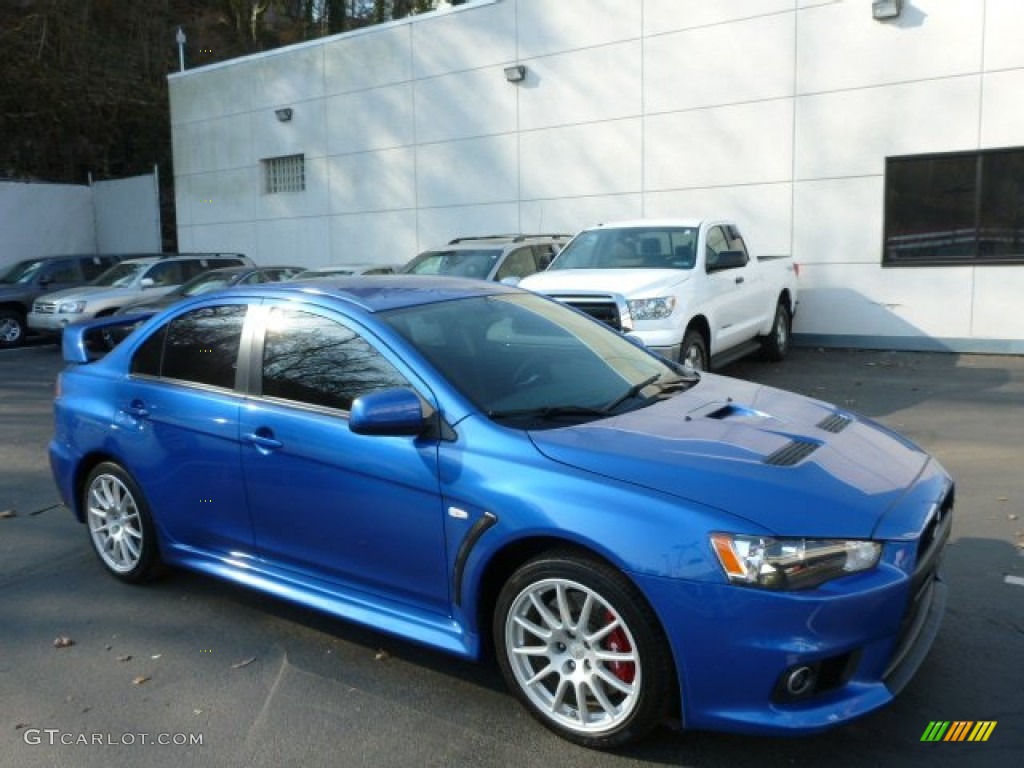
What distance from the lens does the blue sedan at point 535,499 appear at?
2.90m

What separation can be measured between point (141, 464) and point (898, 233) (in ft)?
37.7

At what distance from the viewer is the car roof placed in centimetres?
414

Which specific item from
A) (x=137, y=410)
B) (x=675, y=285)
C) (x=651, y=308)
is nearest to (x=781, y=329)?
(x=675, y=285)

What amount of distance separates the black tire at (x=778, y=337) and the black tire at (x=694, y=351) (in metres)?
2.49

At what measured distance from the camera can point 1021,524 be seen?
544cm

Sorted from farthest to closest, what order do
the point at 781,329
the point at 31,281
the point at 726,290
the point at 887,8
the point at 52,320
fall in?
the point at 31,281 < the point at 52,320 < the point at 887,8 < the point at 781,329 < the point at 726,290

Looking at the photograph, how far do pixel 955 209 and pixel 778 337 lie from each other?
124 inches


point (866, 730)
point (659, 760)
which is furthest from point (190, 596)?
point (866, 730)

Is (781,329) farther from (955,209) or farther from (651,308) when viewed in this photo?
(651,308)

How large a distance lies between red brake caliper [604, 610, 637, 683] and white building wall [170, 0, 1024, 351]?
11180 mm

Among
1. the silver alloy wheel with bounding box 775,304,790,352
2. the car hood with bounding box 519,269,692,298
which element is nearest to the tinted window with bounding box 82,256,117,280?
the car hood with bounding box 519,269,692,298

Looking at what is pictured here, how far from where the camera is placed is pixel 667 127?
14.8m

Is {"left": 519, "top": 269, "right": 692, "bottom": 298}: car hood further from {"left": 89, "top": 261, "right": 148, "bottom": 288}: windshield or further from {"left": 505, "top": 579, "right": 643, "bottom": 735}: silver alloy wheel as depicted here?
{"left": 89, "top": 261, "right": 148, "bottom": 288}: windshield

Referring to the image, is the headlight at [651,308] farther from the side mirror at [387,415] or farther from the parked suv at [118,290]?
the parked suv at [118,290]
